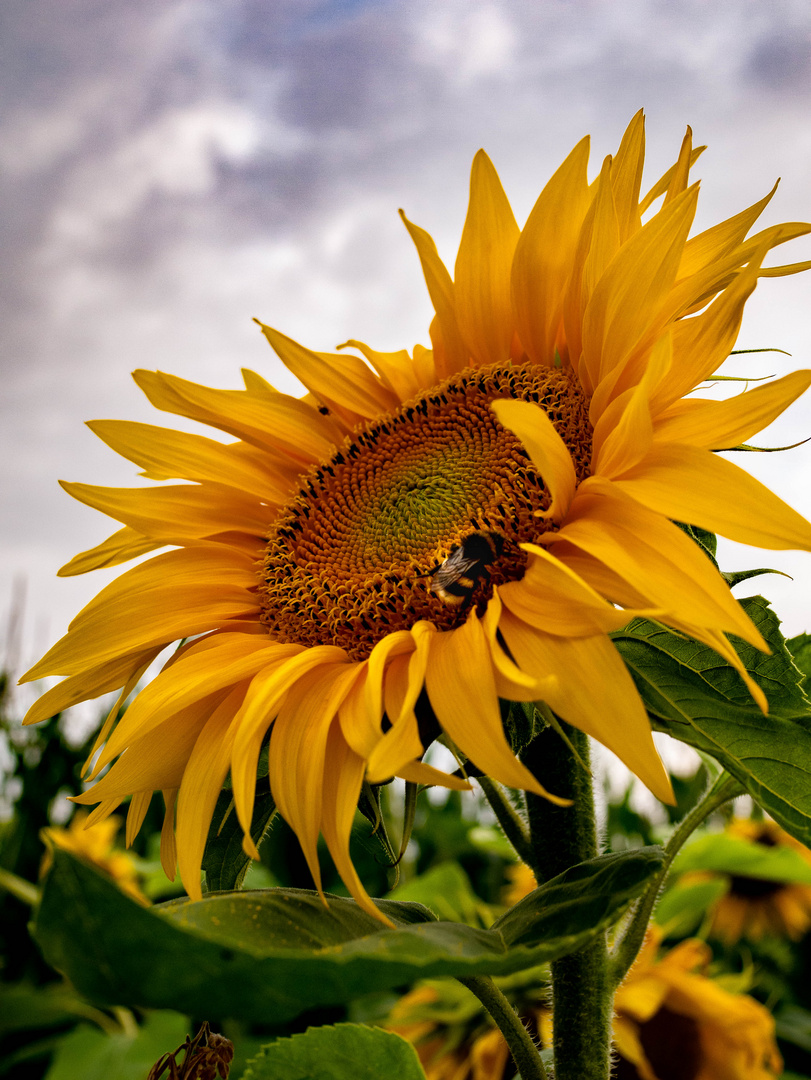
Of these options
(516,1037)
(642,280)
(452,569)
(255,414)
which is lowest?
(516,1037)

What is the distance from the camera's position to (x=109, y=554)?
32.6 inches

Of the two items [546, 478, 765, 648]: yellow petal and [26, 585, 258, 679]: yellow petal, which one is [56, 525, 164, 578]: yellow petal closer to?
[26, 585, 258, 679]: yellow petal

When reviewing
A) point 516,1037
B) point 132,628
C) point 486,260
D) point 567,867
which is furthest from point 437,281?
point 516,1037

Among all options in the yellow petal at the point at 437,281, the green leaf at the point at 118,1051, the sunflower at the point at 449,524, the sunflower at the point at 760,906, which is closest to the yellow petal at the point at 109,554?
A: the sunflower at the point at 449,524

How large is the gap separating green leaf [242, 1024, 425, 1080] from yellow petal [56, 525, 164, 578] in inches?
17.0

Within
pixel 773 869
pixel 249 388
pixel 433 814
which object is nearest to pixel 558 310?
pixel 249 388

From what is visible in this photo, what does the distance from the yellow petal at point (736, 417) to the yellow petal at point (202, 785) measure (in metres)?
0.35

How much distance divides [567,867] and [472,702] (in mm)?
219

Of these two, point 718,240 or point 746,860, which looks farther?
point 746,860

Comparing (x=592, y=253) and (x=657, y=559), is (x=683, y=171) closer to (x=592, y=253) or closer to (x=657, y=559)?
(x=592, y=253)

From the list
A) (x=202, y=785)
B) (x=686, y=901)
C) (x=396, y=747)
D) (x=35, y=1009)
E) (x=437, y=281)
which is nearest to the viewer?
(x=396, y=747)

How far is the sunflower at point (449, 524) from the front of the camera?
1.68 feet

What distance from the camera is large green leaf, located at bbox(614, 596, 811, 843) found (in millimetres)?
568

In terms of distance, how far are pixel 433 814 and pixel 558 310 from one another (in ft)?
6.25
